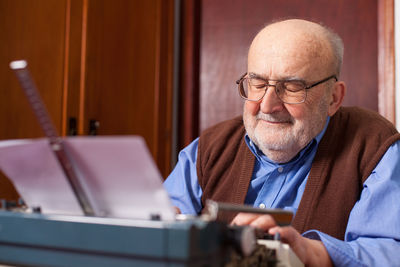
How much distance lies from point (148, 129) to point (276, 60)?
145 centimetres

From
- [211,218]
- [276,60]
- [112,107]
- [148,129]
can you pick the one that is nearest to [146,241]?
[211,218]

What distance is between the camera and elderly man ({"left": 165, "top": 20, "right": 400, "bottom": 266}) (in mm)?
1289

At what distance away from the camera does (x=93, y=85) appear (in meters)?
2.23

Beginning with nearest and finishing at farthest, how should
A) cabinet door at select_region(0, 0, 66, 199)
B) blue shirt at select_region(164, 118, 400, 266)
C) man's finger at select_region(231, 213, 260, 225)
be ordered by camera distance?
man's finger at select_region(231, 213, 260, 225), blue shirt at select_region(164, 118, 400, 266), cabinet door at select_region(0, 0, 66, 199)

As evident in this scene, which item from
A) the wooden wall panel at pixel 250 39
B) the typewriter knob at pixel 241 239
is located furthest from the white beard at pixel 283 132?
the wooden wall panel at pixel 250 39

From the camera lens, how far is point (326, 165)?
1.39m

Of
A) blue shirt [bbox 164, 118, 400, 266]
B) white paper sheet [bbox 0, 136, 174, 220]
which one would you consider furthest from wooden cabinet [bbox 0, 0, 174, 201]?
white paper sheet [bbox 0, 136, 174, 220]

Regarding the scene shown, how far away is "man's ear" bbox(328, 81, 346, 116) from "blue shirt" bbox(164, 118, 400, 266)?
47 millimetres

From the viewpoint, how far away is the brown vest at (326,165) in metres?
1.32

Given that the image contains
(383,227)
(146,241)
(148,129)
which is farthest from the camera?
(148,129)

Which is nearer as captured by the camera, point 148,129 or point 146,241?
point 146,241

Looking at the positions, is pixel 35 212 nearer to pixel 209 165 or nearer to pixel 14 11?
pixel 209 165

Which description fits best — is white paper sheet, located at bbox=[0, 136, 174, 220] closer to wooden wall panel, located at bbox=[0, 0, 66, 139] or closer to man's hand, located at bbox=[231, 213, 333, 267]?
man's hand, located at bbox=[231, 213, 333, 267]

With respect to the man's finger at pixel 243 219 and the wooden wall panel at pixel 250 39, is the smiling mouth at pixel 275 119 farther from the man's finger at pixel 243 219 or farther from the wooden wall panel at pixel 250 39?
the wooden wall panel at pixel 250 39
